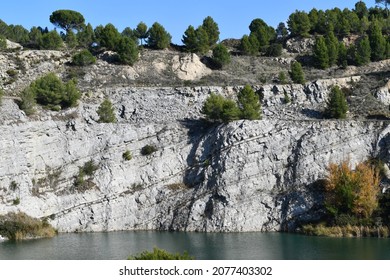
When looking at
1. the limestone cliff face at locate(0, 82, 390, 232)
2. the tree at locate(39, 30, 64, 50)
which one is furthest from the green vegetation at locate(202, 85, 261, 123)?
the tree at locate(39, 30, 64, 50)

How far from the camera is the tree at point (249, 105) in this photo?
71375 mm

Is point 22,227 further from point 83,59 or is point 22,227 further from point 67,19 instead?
point 67,19

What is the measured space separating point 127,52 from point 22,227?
4013cm

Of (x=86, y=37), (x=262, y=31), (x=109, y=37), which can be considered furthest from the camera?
(x=86, y=37)

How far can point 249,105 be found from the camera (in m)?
71.9

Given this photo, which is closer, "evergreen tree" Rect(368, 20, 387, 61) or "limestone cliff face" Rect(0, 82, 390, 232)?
"limestone cliff face" Rect(0, 82, 390, 232)

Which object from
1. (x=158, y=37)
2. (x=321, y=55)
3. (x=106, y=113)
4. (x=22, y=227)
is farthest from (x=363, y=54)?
(x=22, y=227)

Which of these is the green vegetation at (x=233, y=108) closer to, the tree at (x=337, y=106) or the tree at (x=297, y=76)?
the tree at (x=337, y=106)

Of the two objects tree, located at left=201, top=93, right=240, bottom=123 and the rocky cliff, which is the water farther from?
tree, located at left=201, top=93, right=240, bottom=123

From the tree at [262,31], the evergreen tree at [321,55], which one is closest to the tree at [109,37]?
the tree at [262,31]

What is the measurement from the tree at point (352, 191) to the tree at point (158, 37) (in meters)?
47.7

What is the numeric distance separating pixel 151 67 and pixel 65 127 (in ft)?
84.1

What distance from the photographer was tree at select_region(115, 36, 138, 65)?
90.4 m

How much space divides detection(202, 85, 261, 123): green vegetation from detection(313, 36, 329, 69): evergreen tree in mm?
22345
